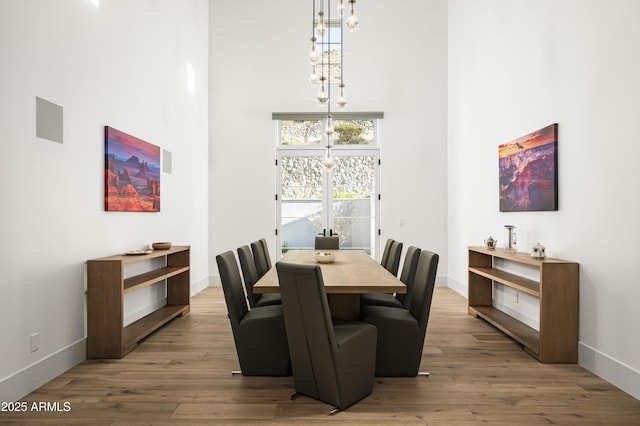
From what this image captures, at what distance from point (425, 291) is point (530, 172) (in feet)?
6.85

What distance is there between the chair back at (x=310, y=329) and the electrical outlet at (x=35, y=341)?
1857 mm

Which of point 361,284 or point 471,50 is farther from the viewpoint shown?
point 471,50

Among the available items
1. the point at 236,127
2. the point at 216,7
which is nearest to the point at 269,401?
the point at 236,127

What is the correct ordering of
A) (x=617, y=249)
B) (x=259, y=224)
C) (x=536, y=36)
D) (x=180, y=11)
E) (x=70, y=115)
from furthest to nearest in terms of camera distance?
(x=259, y=224) → (x=180, y=11) → (x=536, y=36) → (x=70, y=115) → (x=617, y=249)

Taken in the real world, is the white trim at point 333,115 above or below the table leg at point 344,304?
above

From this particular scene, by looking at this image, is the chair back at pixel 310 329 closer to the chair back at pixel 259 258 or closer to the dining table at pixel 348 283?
the dining table at pixel 348 283

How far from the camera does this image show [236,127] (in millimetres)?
7008

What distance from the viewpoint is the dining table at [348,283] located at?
266 centimetres

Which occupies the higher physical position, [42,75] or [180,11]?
[180,11]

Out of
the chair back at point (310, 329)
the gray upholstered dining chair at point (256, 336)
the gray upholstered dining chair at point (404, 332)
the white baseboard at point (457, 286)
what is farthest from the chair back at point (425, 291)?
the white baseboard at point (457, 286)

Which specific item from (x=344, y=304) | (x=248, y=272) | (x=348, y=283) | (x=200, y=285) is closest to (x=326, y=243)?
(x=200, y=285)

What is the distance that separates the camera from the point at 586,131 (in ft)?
10.6

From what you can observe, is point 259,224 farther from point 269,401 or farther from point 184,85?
point 269,401

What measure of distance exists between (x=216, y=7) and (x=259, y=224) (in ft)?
12.9
